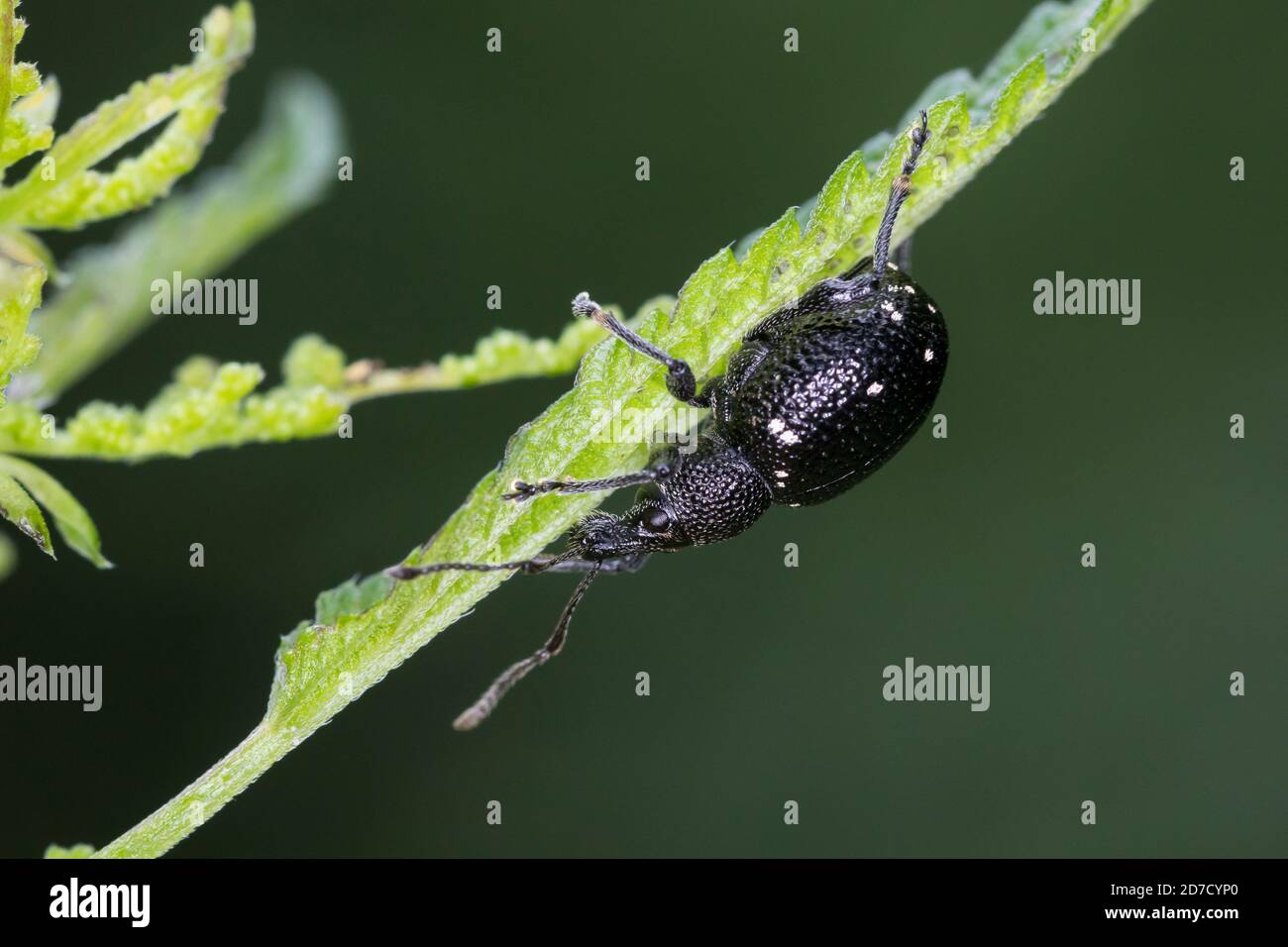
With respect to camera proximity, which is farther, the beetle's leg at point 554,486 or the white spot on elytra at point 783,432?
the white spot on elytra at point 783,432

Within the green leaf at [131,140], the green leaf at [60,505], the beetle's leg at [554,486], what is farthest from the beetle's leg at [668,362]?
the green leaf at [60,505]

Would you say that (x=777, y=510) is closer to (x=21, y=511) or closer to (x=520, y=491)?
(x=520, y=491)

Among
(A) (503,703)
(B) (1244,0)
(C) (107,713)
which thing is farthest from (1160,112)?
(C) (107,713)

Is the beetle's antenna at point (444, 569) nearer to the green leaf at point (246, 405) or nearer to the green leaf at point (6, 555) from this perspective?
the green leaf at point (246, 405)

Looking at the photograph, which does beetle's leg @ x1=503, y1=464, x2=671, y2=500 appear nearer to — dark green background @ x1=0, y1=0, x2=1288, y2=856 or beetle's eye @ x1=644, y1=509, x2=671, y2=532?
beetle's eye @ x1=644, y1=509, x2=671, y2=532

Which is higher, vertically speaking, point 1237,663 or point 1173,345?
point 1173,345

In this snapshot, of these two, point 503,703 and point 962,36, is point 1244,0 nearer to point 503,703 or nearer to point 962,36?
point 962,36
